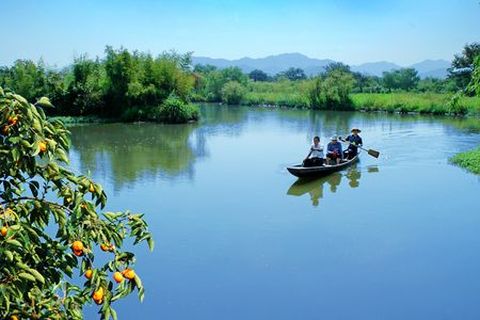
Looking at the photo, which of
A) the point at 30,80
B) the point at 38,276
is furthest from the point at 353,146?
the point at 30,80

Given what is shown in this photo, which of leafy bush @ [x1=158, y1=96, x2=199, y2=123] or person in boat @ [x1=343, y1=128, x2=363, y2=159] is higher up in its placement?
leafy bush @ [x1=158, y1=96, x2=199, y2=123]

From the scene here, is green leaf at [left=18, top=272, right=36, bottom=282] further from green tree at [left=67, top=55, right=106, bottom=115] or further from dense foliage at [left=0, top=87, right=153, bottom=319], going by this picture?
green tree at [left=67, top=55, right=106, bottom=115]

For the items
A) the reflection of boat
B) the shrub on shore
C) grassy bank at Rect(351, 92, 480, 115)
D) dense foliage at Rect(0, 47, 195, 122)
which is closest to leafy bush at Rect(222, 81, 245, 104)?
grassy bank at Rect(351, 92, 480, 115)

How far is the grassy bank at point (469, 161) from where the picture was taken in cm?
1415

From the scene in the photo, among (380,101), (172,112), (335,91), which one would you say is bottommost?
(172,112)

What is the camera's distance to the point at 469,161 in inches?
587

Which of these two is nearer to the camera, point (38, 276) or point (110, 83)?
point (38, 276)

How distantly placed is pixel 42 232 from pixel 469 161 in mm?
14809

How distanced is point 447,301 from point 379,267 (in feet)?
3.83

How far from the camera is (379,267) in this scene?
7402 mm

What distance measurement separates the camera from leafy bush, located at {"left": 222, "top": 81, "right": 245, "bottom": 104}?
48.3m

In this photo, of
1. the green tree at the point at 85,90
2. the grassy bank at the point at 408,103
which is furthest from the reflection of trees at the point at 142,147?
the grassy bank at the point at 408,103

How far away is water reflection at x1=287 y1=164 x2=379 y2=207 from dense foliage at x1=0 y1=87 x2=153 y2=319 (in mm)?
8781

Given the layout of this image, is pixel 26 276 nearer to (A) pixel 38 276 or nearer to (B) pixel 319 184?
(A) pixel 38 276
